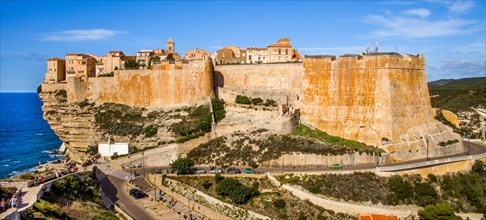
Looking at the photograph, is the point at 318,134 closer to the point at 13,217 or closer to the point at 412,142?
the point at 412,142

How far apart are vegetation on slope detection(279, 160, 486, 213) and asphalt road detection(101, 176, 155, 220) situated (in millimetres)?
11118

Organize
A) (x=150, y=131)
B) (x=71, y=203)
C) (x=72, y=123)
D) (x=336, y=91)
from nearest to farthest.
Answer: (x=71, y=203)
(x=336, y=91)
(x=150, y=131)
(x=72, y=123)

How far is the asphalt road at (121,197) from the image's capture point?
34031 mm

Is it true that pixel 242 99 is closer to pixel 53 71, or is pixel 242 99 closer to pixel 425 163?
pixel 425 163

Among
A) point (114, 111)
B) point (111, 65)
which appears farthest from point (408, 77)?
point (111, 65)

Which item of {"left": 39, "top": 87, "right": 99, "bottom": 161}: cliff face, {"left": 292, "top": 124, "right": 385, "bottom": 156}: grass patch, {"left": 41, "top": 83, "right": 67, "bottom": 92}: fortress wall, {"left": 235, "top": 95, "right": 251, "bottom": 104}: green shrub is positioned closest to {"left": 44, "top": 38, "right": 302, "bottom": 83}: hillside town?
{"left": 41, "top": 83, "right": 67, "bottom": 92}: fortress wall

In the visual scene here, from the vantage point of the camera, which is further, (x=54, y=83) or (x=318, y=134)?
(x=54, y=83)

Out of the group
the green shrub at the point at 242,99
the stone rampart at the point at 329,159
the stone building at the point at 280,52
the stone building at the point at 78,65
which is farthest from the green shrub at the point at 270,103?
the stone building at the point at 78,65

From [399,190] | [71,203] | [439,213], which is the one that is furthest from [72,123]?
[439,213]

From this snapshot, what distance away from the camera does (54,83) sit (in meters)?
61.3

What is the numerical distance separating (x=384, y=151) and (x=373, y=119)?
356 centimetres

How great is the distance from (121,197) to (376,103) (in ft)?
78.6

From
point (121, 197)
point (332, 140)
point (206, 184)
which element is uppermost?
point (332, 140)

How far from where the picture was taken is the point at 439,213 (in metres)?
33.3
